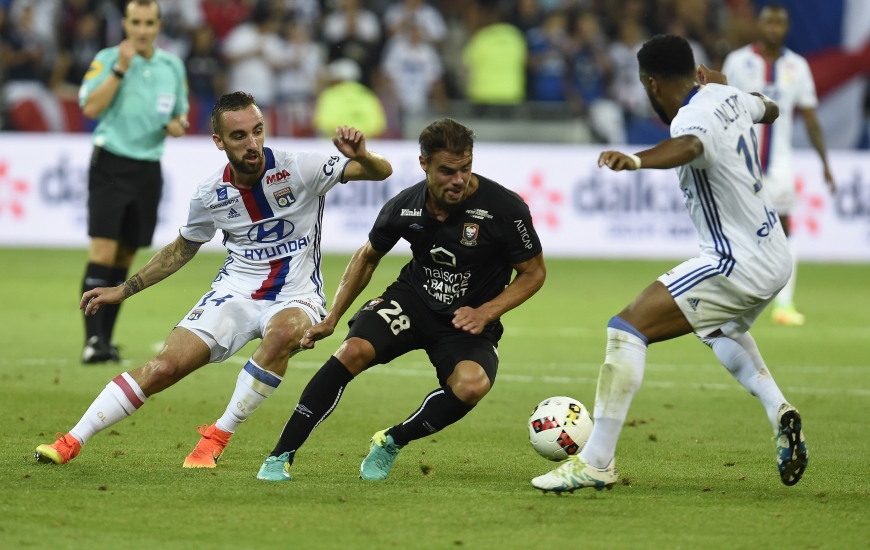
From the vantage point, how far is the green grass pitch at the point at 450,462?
184 inches

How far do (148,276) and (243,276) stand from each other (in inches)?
19.0

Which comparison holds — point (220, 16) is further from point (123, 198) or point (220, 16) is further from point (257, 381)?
point (257, 381)

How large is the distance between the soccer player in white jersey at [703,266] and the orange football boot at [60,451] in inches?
86.2

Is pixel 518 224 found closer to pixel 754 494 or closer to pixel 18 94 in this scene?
pixel 754 494

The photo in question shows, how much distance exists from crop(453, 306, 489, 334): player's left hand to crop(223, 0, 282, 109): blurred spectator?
13772 mm

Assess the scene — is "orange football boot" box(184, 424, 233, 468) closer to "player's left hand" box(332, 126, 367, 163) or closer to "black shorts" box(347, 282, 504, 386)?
"black shorts" box(347, 282, 504, 386)

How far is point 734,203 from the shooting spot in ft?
18.2

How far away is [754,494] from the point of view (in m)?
5.49

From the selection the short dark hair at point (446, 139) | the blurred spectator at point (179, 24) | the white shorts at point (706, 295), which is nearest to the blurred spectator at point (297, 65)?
the blurred spectator at point (179, 24)

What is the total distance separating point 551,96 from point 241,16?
516 centimetres

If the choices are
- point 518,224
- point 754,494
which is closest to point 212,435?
point 518,224

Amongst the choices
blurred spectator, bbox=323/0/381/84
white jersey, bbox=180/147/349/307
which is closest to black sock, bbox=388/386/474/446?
white jersey, bbox=180/147/349/307

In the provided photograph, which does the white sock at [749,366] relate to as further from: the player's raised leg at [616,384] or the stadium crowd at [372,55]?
the stadium crowd at [372,55]

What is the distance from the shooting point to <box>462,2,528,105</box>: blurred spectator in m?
19.5
